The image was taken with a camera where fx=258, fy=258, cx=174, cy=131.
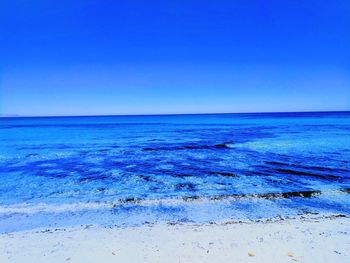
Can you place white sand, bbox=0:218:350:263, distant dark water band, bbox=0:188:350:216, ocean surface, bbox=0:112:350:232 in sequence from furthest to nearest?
1. distant dark water band, bbox=0:188:350:216
2. ocean surface, bbox=0:112:350:232
3. white sand, bbox=0:218:350:263

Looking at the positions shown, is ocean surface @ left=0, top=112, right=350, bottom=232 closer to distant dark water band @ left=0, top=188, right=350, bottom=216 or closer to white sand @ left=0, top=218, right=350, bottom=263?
distant dark water band @ left=0, top=188, right=350, bottom=216

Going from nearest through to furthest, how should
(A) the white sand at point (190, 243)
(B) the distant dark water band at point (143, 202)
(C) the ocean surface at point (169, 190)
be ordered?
(A) the white sand at point (190, 243) < (C) the ocean surface at point (169, 190) < (B) the distant dark water band at point (143, 202)

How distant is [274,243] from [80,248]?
421cm

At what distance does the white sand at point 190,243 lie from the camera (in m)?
5.10

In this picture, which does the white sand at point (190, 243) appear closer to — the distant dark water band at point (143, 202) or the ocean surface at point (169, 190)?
the ocean surface at point (169, 190)

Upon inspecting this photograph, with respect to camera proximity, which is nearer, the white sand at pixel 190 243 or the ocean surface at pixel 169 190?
the white sand at pixel 190 243

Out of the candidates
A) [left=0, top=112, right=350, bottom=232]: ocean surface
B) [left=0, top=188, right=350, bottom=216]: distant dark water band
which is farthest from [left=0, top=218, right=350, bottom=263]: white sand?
[left=0, top=188, right=350, bottom=216]: distant dark water band

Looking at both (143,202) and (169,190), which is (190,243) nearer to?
(143,202)

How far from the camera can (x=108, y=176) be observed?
12820 mm

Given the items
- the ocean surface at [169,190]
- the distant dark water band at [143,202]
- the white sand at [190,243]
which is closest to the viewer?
the white sand at [190,243]

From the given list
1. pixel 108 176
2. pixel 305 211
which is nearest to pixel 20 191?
pixel 108 176

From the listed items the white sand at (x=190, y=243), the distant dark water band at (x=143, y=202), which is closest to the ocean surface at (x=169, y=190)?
the distant dark water band at (x=143, y=202)

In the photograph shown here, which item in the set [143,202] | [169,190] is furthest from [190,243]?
[169,190]

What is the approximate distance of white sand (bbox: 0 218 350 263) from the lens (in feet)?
16.7
